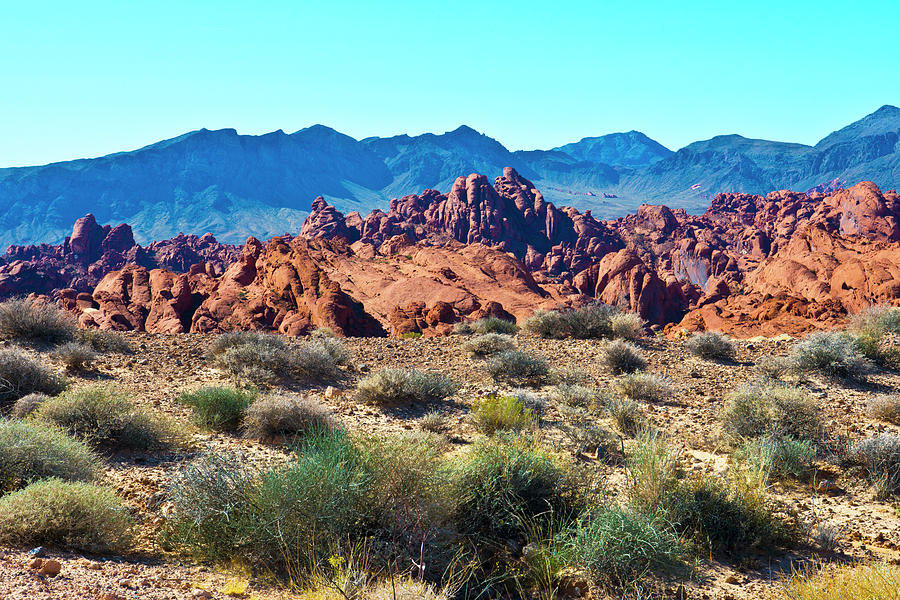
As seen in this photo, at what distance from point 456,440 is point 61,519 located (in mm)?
4350

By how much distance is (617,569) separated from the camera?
13.4 ft

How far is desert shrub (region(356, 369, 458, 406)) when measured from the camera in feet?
28.6

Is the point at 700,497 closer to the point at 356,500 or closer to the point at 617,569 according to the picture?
the point at 617,569

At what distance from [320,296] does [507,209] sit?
7138 cm

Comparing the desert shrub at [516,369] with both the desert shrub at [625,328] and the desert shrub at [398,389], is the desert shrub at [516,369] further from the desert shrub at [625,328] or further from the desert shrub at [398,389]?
the desert shrub at [625,328]

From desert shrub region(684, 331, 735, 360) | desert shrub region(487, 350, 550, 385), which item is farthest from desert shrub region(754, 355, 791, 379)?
desert shrub region(487, 350, 550, 385)

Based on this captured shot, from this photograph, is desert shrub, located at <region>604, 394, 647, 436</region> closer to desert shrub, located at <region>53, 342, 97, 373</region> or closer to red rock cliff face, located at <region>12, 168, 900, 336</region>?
desert shrub, located at <region>53, 342, 97, 373</region>

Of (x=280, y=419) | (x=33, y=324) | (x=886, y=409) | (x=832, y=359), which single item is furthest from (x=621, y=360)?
(x=33, y=324)

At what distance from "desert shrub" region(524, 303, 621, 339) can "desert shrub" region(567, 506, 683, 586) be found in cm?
955

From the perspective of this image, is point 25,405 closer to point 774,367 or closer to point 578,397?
point 578,397

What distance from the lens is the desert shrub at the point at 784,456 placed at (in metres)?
6.02

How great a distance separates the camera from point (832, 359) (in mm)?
9883

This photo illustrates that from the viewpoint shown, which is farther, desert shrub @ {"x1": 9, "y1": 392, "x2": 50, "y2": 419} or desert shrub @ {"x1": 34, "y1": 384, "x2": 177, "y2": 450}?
desert shrub @ {"x1": 9, "y1": 392, "x2": 50, "y2": 419}

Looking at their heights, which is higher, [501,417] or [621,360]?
[501,417]
